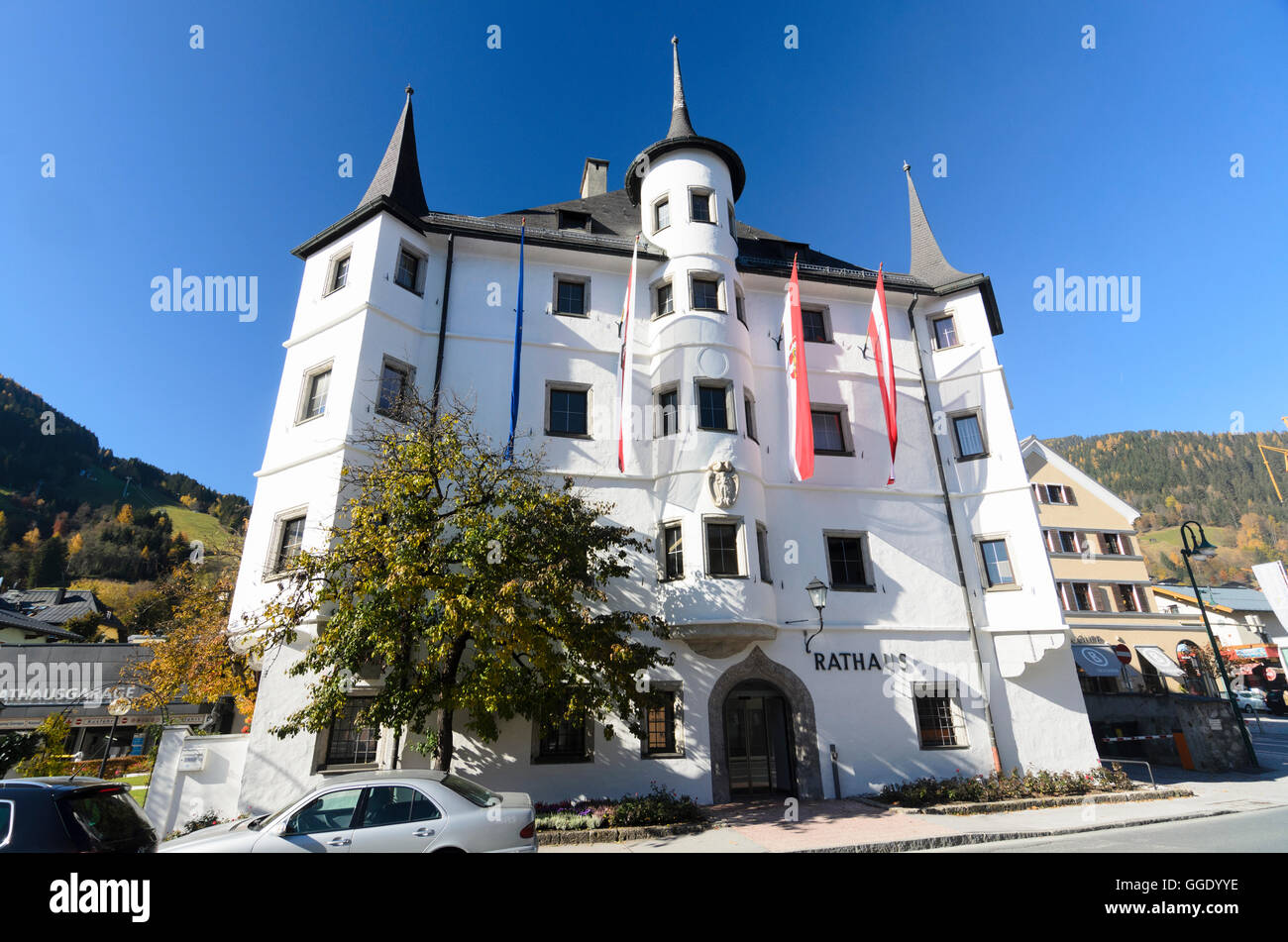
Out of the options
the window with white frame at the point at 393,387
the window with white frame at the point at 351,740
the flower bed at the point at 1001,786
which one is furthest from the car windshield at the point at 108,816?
the flower bed at the point at 1001,786

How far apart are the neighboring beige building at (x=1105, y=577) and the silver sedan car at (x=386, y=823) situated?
3333 cm

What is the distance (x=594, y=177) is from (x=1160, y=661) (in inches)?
1481

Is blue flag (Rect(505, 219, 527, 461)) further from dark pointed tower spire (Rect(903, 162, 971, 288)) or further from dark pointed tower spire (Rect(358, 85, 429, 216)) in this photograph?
dark pointed tower spire (Rect(903, 162, 971, 288))

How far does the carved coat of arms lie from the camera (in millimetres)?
17062

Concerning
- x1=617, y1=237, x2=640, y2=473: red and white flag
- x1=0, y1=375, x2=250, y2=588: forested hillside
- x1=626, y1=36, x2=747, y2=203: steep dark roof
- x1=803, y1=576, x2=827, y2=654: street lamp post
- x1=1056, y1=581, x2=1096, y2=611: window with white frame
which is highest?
x1=0, y1=375, x2=250, y2=588: forested hillside

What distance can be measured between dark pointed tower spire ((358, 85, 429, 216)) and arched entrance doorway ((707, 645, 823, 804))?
1740cm

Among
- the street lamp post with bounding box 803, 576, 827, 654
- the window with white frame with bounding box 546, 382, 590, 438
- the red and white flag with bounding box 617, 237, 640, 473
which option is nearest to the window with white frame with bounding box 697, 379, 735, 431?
the red and white flag with bounding box 617, 237, 640, 473

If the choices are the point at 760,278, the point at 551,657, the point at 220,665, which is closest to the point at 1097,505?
the point at 760,278

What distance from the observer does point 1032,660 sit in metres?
17.9

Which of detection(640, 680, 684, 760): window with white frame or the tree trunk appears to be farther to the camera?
detection(640, 680, 684, 760): window with white frame

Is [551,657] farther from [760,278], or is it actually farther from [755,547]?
[760,278]

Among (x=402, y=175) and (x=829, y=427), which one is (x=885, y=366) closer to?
(x=829, y=427)

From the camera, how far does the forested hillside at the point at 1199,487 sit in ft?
381

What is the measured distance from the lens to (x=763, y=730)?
Result: 57.3 feet
